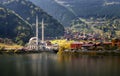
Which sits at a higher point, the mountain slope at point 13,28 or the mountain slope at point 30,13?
the mountain slope at point 30,13

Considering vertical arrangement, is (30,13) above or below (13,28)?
above

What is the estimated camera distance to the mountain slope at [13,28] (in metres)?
136

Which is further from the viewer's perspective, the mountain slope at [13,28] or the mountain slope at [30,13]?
the mountain slope at [30,13]

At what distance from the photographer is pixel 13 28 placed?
476 ft

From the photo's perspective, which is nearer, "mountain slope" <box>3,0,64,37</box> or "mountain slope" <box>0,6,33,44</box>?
"mountain slope" <box>0,6,33,44</box>

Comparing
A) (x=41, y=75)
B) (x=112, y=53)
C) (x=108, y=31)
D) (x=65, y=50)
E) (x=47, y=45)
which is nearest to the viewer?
(x=41, y=75)

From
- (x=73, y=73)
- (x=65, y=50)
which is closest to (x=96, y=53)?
(x=65, y=50)

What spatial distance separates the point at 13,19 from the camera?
152 meters

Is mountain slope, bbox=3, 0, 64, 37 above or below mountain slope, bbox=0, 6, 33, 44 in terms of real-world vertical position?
above

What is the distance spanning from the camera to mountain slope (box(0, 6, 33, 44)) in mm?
136375

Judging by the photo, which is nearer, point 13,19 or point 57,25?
point 13,19

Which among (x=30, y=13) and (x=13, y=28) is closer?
(x=13, y=28)

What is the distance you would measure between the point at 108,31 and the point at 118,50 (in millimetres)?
84262

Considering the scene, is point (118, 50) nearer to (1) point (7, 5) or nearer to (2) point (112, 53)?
(2) point (112, 53)
